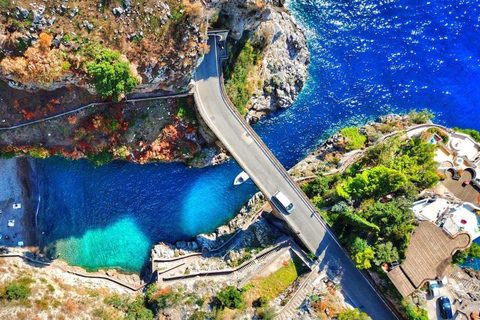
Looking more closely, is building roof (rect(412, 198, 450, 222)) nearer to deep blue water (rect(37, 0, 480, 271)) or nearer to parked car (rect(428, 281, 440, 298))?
parked car (rect(428, 281, 440, 298))

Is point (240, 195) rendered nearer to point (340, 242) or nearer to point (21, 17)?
point (340, 242)

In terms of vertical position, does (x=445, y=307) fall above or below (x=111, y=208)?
below

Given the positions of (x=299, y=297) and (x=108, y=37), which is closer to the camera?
(x=108, y=37)

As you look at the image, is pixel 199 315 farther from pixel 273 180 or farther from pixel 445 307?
pixel 445 307

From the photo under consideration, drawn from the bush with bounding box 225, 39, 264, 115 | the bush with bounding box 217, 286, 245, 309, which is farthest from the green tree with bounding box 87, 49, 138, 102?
the bush with bounding box 217, 286, 245, 309

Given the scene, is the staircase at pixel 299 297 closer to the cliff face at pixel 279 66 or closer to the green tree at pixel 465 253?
the green tree at pixel 465 253

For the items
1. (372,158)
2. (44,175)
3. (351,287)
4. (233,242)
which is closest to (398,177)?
(372,158)

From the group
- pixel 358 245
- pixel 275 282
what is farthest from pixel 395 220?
pixel 275 282
